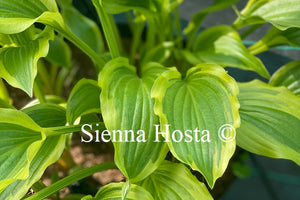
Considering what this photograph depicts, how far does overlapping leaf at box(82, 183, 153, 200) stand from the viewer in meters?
0.61

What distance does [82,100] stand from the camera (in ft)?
2.32

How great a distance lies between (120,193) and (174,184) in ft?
0.31

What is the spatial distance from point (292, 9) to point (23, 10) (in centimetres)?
50

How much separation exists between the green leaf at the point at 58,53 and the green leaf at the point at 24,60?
0.79ft

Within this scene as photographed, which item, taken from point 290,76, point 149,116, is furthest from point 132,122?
point 290,76

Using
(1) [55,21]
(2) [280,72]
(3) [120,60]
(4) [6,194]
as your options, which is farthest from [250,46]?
(4) [6,194]

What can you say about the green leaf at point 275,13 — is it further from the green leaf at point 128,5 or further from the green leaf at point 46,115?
the green leaf at point 46,115

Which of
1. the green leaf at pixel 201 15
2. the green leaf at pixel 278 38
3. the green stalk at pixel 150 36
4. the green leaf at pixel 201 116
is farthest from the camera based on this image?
the green stalk at pixel 150 36

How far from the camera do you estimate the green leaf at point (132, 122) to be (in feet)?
1.88

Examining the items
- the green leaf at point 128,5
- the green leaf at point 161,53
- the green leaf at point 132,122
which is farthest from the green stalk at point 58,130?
the green leaf at point 161,53

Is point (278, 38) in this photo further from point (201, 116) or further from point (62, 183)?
point (62, 183)

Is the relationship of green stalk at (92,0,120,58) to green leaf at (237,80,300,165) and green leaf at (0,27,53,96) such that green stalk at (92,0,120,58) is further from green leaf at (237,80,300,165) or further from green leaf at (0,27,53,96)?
green leaf at (237,80,300,165)

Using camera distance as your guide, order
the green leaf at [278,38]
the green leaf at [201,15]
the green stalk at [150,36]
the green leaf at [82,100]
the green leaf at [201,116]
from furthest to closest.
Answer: the green stalk at [150,36], the green leaf at [201,15], the green leaf at [278,38], the green leaf at [82,100], the green leaf at [201,116]

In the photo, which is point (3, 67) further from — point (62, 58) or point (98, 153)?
point (98, 153)
